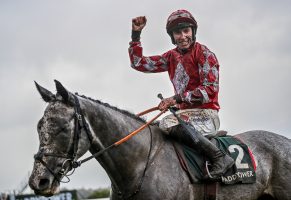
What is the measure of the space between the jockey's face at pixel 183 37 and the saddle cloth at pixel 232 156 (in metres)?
1.56

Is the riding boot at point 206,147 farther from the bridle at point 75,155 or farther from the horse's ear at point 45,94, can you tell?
the horse's ear at point 45,94

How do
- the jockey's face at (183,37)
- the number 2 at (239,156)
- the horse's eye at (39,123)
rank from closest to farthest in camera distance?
1. the horse's eye at (39,123)
2. the number 2 at (239,156)
3. the jockey's face at (183,37)

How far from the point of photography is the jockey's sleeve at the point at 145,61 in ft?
29.2

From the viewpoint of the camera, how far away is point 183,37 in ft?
27.9

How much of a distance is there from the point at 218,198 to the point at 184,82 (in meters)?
1.85

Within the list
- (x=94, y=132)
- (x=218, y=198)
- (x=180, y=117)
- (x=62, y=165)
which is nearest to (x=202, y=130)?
(x=180, y=117)

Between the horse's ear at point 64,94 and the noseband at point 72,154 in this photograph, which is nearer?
the noseband at point 72,154

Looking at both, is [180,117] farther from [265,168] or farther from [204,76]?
[265,168]

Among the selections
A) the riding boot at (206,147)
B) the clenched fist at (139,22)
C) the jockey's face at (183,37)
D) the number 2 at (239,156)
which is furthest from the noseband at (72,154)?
the number 2 at (239,156)

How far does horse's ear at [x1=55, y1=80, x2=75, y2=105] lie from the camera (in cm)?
699

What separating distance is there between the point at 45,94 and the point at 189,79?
7.79 feet

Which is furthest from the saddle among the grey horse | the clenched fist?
the clenched fist

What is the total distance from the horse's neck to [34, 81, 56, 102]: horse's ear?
510mm

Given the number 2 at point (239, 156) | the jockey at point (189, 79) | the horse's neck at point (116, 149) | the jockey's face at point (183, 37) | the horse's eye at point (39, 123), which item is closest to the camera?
the horse's eye at point (39, 123)
